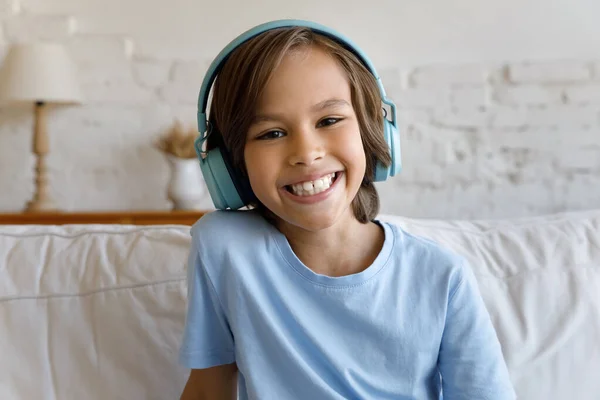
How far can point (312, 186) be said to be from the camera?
80 cm

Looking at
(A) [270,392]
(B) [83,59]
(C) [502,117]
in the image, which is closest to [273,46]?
(A) [270,392]

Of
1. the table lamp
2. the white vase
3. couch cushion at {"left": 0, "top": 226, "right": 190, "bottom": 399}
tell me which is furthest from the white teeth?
the table lamp

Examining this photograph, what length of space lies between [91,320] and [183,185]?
122 cm

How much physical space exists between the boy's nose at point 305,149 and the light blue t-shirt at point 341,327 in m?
0.16

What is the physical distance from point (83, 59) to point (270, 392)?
6.41 feet

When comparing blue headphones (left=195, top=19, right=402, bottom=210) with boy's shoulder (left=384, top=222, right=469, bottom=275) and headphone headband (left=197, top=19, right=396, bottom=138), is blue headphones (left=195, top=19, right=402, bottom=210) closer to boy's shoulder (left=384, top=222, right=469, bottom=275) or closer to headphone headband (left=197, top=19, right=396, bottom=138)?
headphone headband (left=197, top=19, right=396, bottom=138)

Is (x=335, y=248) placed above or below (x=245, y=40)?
below

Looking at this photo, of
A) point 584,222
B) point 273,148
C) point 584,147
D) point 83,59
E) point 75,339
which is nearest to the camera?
point 273,148

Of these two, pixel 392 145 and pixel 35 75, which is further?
pixel 35 75

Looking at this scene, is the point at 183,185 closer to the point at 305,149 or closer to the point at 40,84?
the point at 40,84

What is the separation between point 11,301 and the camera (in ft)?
3.42

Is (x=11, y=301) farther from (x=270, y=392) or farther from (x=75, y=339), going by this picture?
(x=270, y=392)

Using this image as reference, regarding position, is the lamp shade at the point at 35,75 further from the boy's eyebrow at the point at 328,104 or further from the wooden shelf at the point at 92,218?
the boy's eyebrow at the point at 328,104

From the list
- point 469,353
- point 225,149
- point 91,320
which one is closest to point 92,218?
point 91,320
